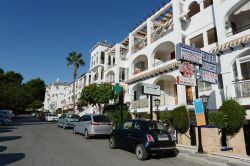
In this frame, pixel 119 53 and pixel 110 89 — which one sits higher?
pixel 119 53

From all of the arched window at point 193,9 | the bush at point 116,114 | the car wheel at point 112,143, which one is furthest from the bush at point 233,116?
the bush at point 116,114

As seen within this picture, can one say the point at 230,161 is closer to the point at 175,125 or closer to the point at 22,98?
the point at 175,125

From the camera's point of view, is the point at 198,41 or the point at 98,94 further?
the point at 98,94

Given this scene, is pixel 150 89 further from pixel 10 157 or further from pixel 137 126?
pixel 10 157

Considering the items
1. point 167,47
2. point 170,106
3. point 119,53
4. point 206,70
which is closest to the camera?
point 206,70

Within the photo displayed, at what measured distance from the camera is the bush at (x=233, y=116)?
1191cm

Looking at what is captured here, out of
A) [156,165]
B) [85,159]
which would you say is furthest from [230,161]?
[85,159]

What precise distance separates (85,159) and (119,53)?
78.3 ft

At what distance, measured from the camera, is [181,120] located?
14.3m

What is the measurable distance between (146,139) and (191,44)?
13590mm

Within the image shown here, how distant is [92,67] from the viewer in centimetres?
3988

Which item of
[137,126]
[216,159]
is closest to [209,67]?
[216,159]

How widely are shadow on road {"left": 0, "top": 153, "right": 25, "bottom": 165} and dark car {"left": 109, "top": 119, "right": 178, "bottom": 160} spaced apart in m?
4.81

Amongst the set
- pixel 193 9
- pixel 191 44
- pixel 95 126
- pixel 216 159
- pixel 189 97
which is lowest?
pixel 216 159
